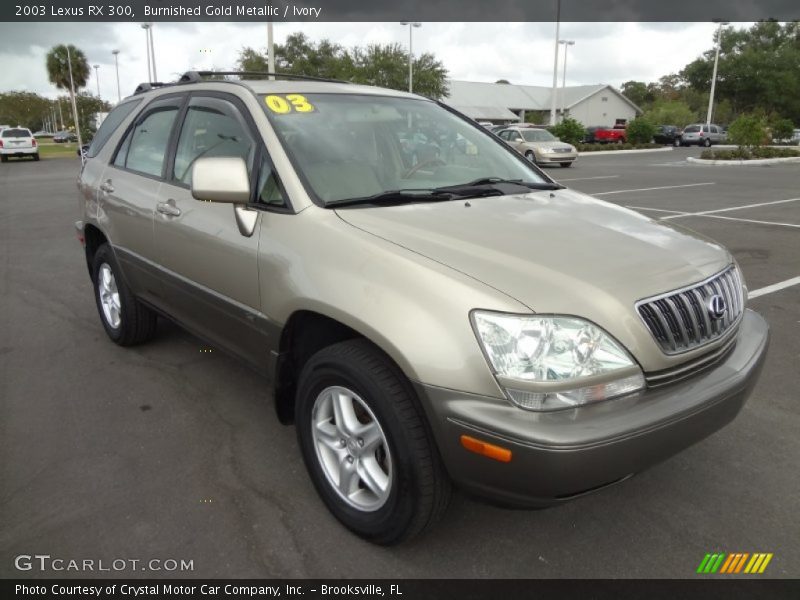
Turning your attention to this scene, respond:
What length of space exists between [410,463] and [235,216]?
56.1 inches

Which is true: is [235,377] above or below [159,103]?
below

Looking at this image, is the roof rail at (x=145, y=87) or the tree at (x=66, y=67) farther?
the tree at (x=66, y=67)

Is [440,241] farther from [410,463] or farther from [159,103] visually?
[159,103]

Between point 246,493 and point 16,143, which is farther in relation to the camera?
point 16,143

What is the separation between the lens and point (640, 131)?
141 ft

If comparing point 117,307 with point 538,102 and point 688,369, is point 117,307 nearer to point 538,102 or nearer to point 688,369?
point 688,369

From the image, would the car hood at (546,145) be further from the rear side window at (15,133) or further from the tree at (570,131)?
the rear side window at (15,133)

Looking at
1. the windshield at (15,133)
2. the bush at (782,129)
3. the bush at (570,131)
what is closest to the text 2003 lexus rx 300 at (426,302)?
the bush at (570,131)

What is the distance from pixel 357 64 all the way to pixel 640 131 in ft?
74.3

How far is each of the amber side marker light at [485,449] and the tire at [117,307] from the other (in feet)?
9.87

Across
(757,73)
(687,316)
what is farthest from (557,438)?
(757,73)

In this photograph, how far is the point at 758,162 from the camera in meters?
25.2

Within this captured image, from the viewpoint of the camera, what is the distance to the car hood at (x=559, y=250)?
203 cm
